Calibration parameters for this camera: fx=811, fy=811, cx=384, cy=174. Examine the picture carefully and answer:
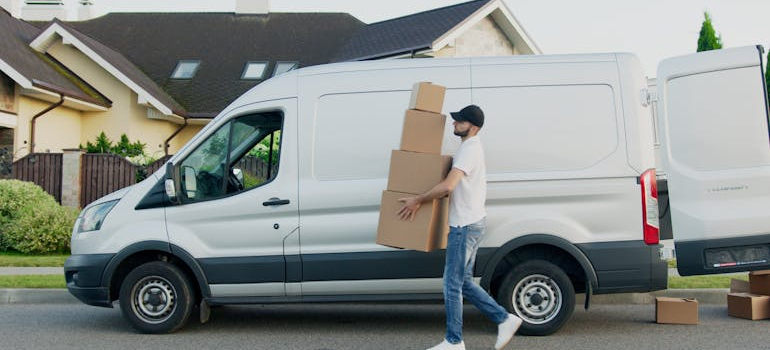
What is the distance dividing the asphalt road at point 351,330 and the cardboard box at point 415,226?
934mm

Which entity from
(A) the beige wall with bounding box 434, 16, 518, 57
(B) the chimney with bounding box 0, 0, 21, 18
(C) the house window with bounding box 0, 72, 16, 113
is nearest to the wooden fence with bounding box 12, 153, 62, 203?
(C) the house window with bounding box 0, 72, 16, 113

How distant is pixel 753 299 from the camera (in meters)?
7.80

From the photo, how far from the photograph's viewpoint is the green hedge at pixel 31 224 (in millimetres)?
14008

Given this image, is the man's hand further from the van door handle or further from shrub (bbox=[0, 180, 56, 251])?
shrub (bbox=[0, 180, 56, 251])

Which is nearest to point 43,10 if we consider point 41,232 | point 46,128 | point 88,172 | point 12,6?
point 12,6

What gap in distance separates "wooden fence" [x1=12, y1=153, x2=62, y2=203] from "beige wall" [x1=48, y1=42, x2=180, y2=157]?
14.4ft

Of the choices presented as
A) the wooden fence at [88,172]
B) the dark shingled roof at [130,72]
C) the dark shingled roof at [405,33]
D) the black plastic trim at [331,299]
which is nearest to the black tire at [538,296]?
the black plastic trim at [331,299]

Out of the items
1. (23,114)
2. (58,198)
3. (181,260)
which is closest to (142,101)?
(23,114)

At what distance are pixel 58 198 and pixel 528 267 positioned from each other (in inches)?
507

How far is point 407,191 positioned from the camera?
652 cm

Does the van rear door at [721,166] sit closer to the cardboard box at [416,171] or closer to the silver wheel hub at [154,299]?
the cardboard box at [416,171]

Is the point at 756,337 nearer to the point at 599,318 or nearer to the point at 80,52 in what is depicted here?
the point at 599,318

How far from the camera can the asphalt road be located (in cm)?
691

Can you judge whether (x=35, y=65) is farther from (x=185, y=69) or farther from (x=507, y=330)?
(x=507, y=330)
